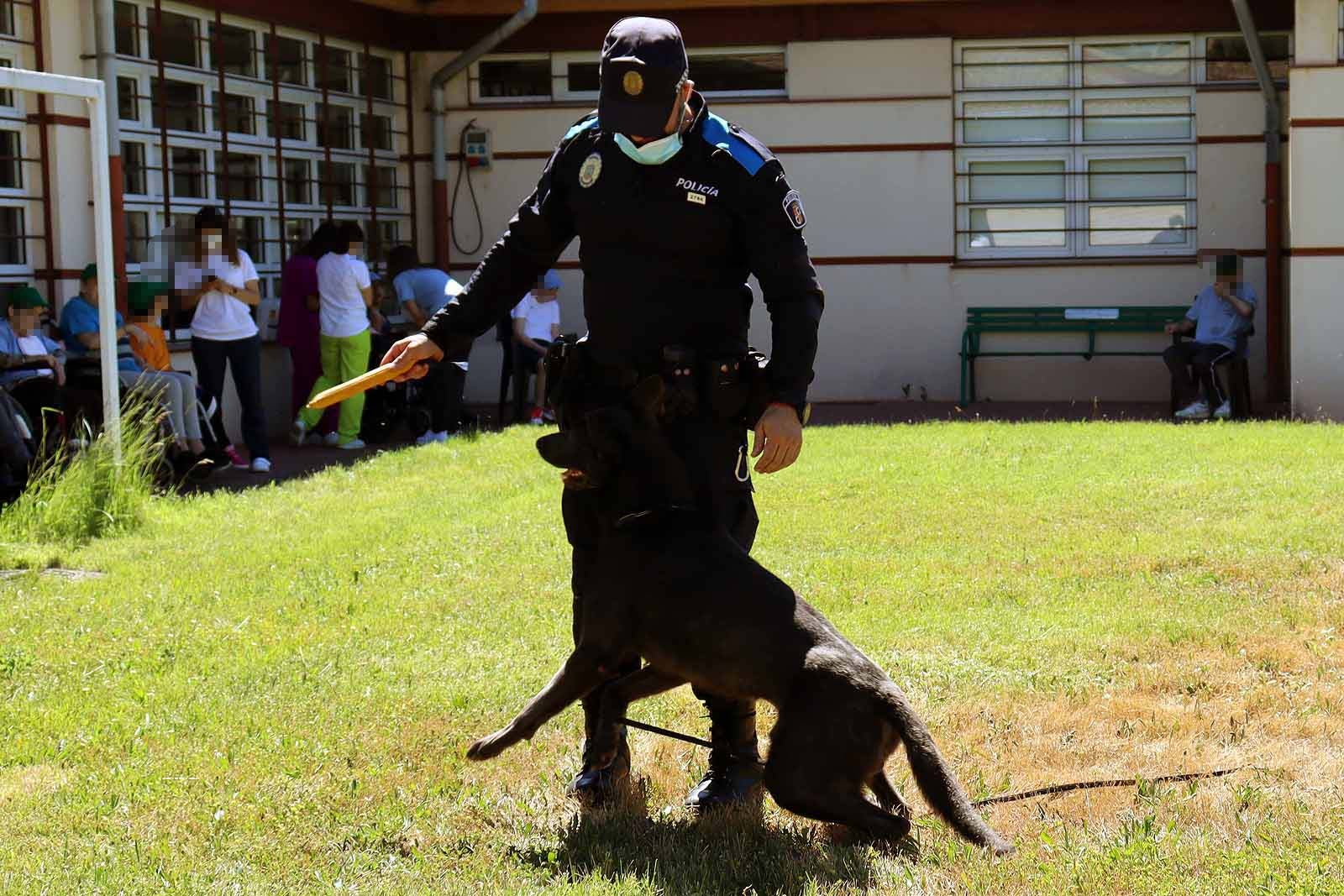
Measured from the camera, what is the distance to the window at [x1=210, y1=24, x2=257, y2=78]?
12930 millimetres

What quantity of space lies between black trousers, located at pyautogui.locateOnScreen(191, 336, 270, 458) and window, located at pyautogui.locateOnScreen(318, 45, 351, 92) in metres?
3.66

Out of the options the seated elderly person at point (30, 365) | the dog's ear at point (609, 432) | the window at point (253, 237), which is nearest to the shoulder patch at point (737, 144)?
the dog's ear at point (609, 432)

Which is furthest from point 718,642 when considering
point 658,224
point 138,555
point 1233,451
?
point 1233,451

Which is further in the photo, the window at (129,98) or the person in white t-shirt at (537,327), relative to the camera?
the person in white t-shirt at (537,327)

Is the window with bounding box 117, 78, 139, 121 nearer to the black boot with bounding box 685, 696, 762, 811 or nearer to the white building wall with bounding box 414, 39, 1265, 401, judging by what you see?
the white building wall with bounding box 414, 39, 1265, 401

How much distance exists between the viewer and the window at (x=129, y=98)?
1203 centimetres

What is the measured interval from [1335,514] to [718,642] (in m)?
5.79

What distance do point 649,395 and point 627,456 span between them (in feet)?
0.52

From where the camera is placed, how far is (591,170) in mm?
4164

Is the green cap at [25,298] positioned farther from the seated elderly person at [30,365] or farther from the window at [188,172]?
the window at [188,172]

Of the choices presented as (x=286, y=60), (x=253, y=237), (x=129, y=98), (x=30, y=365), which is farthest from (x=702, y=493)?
(x=286, y=60)

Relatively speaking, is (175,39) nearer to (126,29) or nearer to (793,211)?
(126,29)

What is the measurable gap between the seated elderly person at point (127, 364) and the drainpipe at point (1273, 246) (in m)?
9.75

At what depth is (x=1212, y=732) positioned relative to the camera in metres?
4.87
